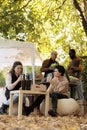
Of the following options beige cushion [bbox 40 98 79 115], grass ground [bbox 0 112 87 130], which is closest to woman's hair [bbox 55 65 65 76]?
beige cushion [bbox 40 98 79 115]

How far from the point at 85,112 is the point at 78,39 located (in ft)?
30.3

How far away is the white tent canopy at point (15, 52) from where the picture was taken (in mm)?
10422

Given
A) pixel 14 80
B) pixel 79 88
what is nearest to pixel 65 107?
pixel 14 80

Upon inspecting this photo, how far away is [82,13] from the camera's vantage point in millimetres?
13352

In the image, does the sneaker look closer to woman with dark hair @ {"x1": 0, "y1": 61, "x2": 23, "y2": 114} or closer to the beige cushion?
the beige cushion

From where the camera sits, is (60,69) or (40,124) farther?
(60,69)

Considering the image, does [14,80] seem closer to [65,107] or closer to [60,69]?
[60,69]

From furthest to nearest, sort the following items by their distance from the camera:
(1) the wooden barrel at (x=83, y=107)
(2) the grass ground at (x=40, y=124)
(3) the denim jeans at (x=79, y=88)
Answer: (3) the denim jeans at (x=79, y=88) → (1) the wooden barrel at (x=83, y=107) → (2) the grass ground at (x=40, y=124)

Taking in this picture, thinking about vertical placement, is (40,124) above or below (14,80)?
below

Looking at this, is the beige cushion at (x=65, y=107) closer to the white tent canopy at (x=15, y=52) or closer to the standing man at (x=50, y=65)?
the standing man at (x=50, y=65)

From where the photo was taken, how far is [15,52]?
10.8 meters

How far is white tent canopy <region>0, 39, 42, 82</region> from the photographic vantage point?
410 inches

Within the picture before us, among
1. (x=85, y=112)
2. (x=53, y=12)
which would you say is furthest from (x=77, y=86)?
(x=53, y=12)

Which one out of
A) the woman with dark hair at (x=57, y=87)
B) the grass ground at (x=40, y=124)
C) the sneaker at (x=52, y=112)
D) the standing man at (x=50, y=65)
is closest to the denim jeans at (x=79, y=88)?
the standing man at (x=50, y=65)
